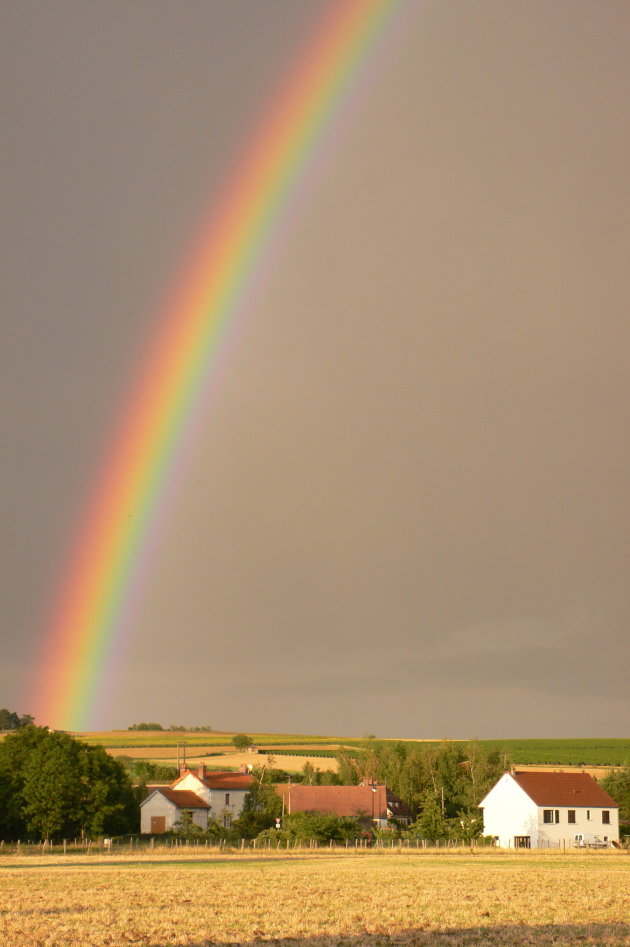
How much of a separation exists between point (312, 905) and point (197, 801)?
3088 inches

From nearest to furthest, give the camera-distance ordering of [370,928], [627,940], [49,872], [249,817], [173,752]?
[627,940] → [370,928] → [49,872] → [249,817] → [173,752]

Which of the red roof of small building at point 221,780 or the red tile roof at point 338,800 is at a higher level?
the red roof of small building at point 221,780

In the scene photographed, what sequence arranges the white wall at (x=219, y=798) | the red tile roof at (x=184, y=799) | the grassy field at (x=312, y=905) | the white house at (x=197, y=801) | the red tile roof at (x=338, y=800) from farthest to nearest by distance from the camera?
the white wall at (x=219, y=798) → the red tile roof at (x=184, y=799) → the red tile roof at (x=338, y=800) → the white house at (x=197, y=801) → the grassy field at (x=312, y=905)

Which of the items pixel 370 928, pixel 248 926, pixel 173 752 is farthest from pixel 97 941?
pixel 173 752

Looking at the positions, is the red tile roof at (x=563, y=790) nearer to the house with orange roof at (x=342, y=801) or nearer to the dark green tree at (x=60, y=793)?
the house with orange roof at (x=342, y=801)

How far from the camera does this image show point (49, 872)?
4516 centimetres

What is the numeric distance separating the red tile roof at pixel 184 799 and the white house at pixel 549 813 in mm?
26400

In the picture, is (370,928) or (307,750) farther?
(307,750)

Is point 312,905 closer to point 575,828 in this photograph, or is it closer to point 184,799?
point 575,828

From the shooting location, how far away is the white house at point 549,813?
3730 inches

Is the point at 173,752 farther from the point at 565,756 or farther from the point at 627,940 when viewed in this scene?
the point at 627,940

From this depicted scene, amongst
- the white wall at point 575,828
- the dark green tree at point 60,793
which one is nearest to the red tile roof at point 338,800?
the white wall at point 575,828

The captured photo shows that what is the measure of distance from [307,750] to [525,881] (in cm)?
15625

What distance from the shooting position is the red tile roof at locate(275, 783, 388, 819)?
327 feet
